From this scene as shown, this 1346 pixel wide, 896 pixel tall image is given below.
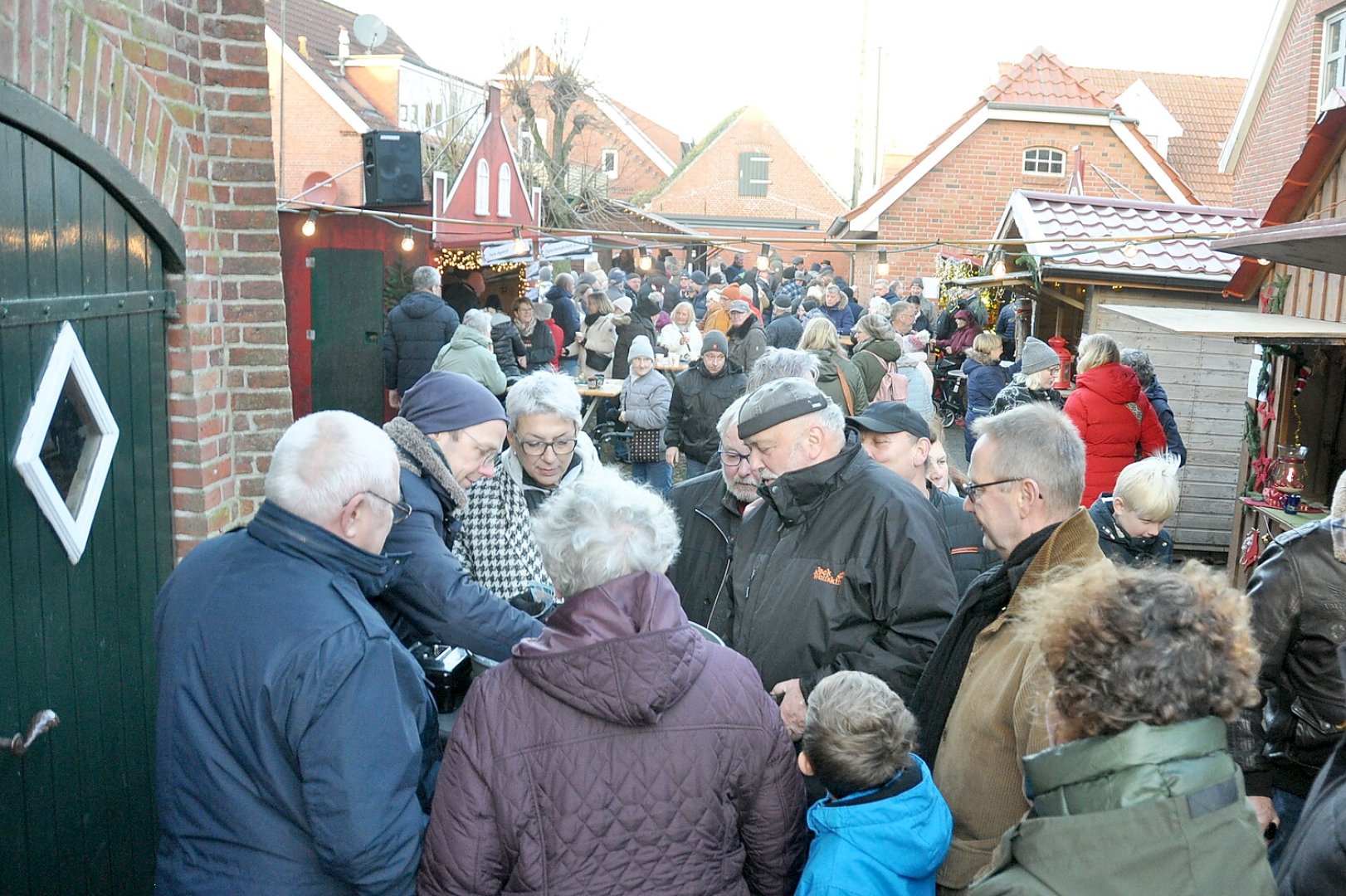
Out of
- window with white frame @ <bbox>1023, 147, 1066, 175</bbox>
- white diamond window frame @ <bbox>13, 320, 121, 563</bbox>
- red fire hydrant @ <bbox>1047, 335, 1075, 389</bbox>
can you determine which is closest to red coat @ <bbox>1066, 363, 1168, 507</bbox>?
red fire hydrant @ <bbox>1047, 335, 1075, 389</bbox>

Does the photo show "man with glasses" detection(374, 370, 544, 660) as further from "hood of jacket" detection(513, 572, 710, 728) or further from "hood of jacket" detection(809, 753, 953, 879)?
"hood of jacket" detection(809, 753, 953, 879)

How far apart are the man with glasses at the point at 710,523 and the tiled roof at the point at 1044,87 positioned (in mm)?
21787

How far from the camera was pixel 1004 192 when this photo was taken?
24.1 m

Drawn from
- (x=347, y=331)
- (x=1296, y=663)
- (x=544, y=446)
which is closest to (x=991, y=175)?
(x=347, y=331)

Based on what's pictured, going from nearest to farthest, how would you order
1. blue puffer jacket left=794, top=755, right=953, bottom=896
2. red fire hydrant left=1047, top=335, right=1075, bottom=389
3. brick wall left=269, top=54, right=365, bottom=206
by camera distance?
blue puffer jacket left=794, top=755, right=953, bottom=896, red fire hydrant left=1047, top=335, right=1075, bottom=389, brick wall left=269, top=54, right=365, bottom=206

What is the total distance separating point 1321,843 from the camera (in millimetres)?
1886

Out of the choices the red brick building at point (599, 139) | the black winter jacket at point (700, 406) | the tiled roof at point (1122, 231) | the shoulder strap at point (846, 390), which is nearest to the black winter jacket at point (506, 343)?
the black winter jacket at point (700, 406)

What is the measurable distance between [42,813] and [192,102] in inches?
88.7

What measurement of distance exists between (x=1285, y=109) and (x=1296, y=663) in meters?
17.9

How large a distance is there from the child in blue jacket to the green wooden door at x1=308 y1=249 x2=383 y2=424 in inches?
439

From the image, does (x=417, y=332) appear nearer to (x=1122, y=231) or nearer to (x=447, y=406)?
(x=1122, y=231)

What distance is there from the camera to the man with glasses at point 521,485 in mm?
3848

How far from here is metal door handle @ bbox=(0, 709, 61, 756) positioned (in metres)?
2.61

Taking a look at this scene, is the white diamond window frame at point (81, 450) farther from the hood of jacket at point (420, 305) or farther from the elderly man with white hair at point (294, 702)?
the hood of jacket at point (420, 305)
